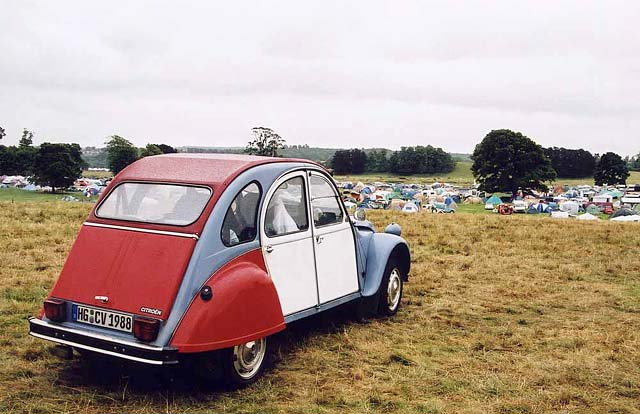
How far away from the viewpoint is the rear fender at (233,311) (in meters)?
4.68

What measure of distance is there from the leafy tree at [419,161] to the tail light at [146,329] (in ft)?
483

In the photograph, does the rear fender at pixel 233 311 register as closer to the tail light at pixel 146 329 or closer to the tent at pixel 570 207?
the tail light at pixel 146 329

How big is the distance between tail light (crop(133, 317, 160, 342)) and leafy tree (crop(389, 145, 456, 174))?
14726 cm

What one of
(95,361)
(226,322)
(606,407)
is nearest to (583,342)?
(606,407)

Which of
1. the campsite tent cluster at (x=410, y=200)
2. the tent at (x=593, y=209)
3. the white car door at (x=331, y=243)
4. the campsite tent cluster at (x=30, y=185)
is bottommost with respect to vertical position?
the tent at (x=593, y=209)

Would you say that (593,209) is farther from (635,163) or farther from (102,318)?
(635,163)

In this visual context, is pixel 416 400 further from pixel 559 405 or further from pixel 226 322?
pixel 226 322

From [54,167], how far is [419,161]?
106164 mm

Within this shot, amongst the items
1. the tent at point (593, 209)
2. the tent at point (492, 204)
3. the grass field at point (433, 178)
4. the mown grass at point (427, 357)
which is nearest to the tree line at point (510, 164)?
the tent at point (593, 209)

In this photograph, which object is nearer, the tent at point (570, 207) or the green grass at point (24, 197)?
the green grass at point (24, 197)

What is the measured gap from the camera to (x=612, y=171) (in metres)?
109

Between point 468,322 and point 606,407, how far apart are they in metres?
2.86

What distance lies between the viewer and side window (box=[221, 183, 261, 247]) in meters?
5.28

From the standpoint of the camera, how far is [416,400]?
5.07m
